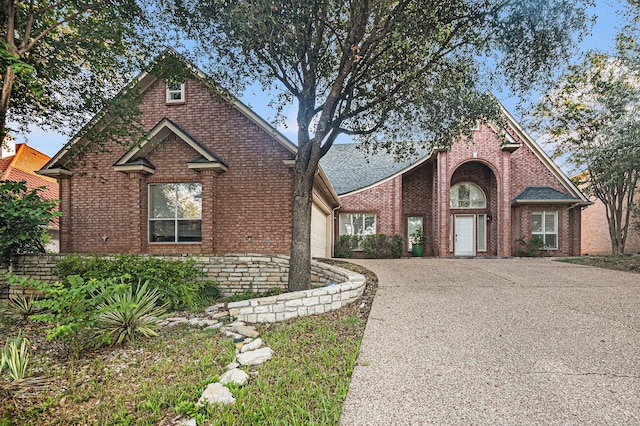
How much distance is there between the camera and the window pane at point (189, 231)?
32.3ft

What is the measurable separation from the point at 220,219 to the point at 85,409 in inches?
265

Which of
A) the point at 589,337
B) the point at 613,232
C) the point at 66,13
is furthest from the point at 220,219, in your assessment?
the point at 613,232

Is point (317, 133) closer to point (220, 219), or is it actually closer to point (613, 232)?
point (220, 219)

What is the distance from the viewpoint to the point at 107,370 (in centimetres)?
394

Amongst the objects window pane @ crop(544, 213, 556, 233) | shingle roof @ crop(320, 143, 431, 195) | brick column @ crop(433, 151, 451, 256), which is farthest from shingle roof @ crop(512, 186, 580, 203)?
shingle roof @ crop(320, 143, 431, 195)

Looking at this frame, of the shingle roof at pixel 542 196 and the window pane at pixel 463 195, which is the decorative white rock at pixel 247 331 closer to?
the window pane at pixel 463 195

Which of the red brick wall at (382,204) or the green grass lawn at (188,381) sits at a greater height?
the red brick wall at (382,204)

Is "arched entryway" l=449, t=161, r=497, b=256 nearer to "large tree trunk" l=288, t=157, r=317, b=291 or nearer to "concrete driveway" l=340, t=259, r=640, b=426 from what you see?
"concrete driveway" l=340, t=259, r=640, b=426

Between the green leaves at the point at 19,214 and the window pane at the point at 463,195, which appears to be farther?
the window pane at the point at 463,195

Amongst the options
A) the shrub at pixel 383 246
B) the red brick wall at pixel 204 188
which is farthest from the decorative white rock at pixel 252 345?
the shrub at pixel 383 246

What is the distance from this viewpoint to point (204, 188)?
9594mm

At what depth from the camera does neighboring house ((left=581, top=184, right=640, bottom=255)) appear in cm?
2045

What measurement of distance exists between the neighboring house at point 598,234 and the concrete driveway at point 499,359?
18.4m

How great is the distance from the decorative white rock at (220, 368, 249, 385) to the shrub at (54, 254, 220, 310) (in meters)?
3.56
